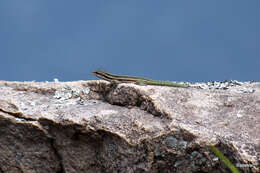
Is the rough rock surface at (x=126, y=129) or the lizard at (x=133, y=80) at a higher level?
the lizard at (x=133, y=80)

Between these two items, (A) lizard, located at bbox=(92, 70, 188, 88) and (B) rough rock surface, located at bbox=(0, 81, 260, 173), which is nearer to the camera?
(B) rough rock surface, located at bbox=(0, 81, 260, 173)

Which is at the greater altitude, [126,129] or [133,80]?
[133,80]

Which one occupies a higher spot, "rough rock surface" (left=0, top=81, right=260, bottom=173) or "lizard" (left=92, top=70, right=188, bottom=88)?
"lizard" (left=92, top=70, right=188, bottom=88)

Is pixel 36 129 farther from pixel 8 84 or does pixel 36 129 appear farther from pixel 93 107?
pixel 8 84

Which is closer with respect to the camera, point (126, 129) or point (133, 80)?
point (126, 129)

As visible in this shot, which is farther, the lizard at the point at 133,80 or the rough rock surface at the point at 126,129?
the lizard at the point at 133,80

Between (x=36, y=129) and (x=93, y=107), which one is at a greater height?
(x=93, y=107)

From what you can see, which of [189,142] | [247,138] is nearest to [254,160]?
[247,138]

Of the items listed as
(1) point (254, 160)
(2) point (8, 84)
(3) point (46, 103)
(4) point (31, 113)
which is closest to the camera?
(1) point (254, 160)
